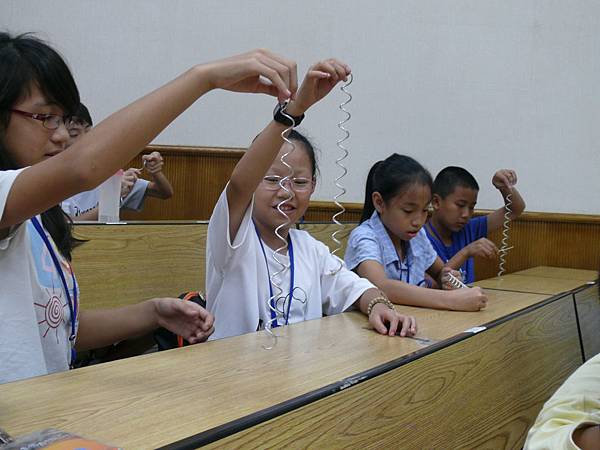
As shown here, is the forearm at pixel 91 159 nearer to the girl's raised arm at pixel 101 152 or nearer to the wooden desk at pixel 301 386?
the girl's raised arm at pixel 101 152

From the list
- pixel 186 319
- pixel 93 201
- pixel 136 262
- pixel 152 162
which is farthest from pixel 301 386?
pixel 152 162

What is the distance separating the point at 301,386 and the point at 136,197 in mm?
2693

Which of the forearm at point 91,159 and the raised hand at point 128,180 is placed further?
the raised hand at point 128,180

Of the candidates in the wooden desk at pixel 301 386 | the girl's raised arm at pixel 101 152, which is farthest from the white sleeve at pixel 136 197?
the girl's raised arm at pixel 101 152

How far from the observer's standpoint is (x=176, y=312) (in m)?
1.32

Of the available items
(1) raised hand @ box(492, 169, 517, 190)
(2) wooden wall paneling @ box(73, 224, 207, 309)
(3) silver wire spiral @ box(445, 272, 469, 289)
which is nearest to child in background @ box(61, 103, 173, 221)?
(2) wooden wall paneling @ box(73, 224, 207, 309)

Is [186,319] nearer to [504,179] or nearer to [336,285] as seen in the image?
[336,285]

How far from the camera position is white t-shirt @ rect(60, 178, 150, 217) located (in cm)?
303

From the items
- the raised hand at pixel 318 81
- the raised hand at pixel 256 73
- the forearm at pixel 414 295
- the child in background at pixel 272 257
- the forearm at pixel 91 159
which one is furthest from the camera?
the forearm at pixel 414 295

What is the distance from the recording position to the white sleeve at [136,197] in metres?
3.56

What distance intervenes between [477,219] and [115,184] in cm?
161

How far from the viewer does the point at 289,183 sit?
1.72 meters

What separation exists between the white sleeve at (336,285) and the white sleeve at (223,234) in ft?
0.86

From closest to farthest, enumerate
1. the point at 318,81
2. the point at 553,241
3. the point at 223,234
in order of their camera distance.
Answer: the point at 318,81 → the point at 223,234 → the point at 553,241
